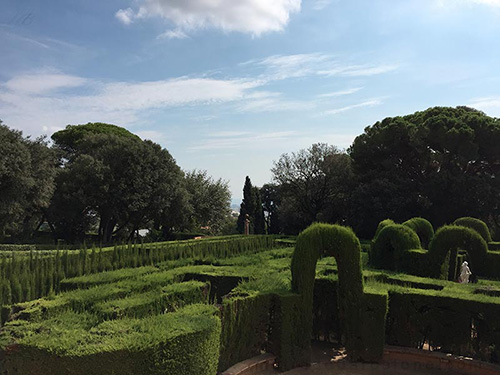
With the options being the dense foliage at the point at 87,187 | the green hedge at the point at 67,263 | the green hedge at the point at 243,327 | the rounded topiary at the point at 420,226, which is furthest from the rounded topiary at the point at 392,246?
the dense foliage at the point at 87,187

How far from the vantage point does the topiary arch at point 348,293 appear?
739 cm

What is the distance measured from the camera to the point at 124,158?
2638cm

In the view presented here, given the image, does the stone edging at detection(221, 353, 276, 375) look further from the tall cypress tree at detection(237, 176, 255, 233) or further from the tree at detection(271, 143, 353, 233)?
the tall cypress tree at detection(237, 176, 255, 233)

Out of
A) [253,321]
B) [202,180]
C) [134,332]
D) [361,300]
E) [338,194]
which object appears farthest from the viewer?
[202,180]

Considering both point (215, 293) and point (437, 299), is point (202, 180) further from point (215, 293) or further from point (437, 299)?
point (437, 299)

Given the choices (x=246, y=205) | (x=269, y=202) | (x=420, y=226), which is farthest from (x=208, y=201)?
(x=420, y=226)

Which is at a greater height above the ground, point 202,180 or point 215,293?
point 202,180

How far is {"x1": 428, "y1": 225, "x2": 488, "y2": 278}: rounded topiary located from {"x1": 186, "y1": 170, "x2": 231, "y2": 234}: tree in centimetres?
2517

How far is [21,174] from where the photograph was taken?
2041 cm

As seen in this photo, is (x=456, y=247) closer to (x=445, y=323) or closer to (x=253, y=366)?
(x=445, y=323)

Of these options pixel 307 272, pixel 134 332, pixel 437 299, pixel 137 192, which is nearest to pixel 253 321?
pixel 307 272

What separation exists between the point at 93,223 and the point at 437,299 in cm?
2886

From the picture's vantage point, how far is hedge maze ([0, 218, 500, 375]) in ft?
14.7

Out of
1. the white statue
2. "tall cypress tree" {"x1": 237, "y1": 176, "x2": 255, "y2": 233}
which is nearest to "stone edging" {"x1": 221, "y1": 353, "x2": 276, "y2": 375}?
the white statue
